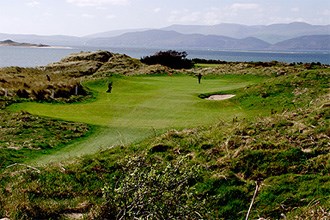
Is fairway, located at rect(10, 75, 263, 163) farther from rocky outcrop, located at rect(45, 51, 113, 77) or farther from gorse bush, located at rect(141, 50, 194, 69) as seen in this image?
gorse bush, located at rect(141, 50, 194, 69)

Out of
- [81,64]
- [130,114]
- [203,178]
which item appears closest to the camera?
[203,178]

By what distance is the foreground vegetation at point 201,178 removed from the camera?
5.14 metres

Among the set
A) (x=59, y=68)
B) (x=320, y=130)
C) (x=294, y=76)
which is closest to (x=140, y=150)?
(x=320, y=130)

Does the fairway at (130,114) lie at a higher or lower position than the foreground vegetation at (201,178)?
lower

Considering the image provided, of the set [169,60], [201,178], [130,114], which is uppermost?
[201,178]

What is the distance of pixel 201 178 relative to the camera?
8.00 m

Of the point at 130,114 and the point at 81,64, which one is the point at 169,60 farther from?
the point at 130,114

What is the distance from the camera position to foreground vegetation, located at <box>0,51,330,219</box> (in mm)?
5141

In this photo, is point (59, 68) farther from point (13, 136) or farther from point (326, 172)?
point (326, 172)

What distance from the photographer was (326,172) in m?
7.52

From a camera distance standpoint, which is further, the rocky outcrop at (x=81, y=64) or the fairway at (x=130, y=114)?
the rocky outcrop at (x=81, y=64)

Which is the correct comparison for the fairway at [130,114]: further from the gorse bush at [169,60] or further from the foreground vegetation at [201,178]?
the gorse bush at [169,60]

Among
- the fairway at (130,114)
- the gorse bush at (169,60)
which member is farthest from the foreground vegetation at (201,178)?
the gorse bush at (169,60)

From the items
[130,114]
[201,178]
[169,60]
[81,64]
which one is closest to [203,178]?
[201,178]
